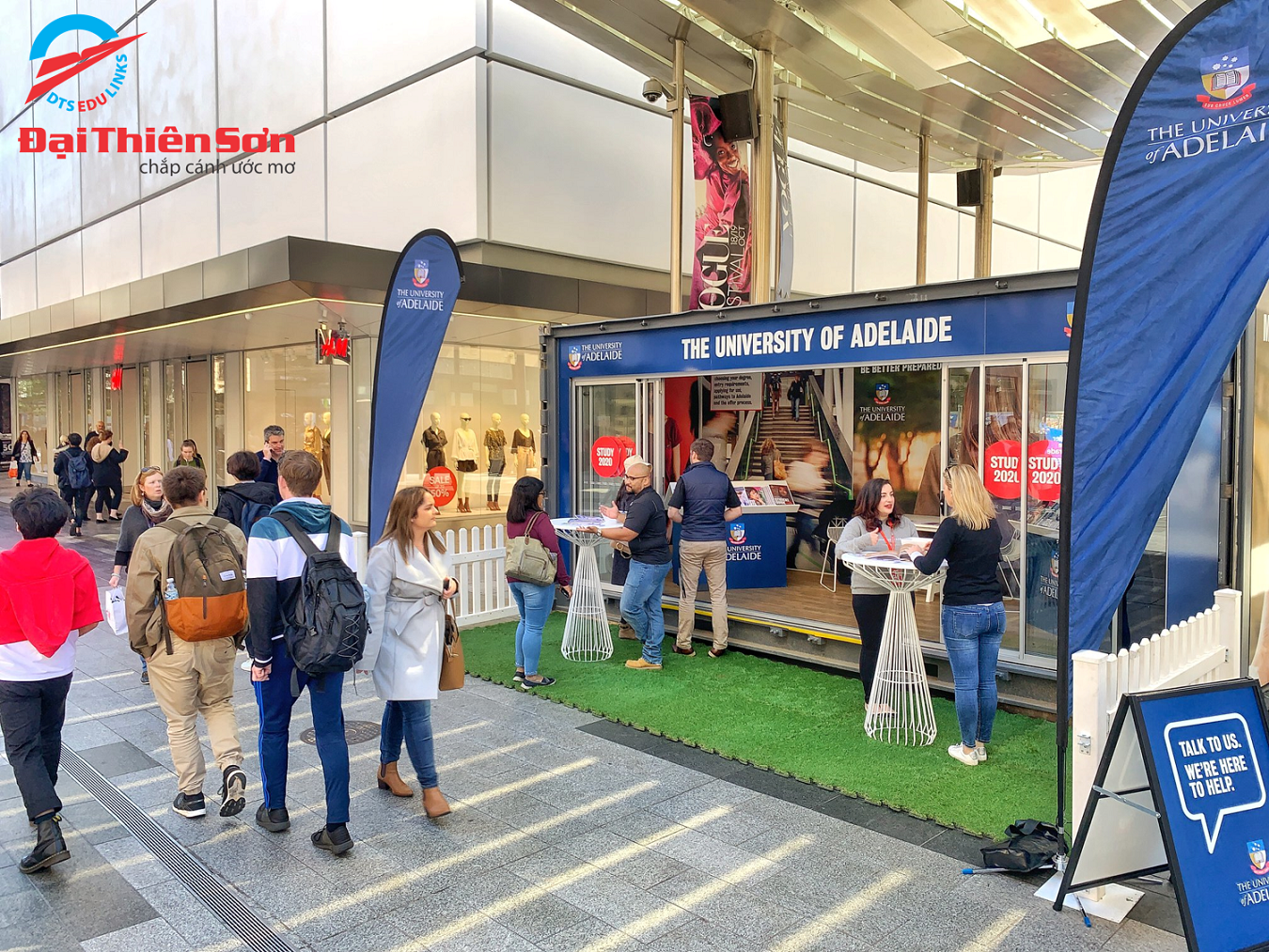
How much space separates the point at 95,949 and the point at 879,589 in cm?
475

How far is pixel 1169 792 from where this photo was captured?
137 inches

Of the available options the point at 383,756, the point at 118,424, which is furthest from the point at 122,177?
the point at 383,756

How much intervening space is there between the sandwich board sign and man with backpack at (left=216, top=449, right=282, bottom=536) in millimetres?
5782

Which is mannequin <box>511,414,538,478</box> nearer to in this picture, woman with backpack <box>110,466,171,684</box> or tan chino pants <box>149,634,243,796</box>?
woman with backpack <box>110,466,171,684</box>

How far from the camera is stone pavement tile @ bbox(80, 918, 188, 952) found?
3.58 metres

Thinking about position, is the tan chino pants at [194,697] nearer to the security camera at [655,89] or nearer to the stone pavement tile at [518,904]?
the stone pavement tile at [518,904]

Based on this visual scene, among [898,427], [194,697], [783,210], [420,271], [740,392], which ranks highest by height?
[783,210]

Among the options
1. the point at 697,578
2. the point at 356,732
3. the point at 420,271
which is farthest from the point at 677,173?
the point at 356,732

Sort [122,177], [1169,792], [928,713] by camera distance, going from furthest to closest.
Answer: [122,177] < [928,713] < [1169,792]

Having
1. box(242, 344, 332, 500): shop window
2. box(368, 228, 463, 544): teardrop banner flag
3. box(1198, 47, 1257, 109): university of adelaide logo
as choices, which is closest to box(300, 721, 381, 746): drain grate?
box(368, 228, 463, 544): teardrop banner flag

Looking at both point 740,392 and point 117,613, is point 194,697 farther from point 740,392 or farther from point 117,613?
point 740,392

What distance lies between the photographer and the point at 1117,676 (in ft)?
12.7

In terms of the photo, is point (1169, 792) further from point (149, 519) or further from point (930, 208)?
point (930, 208)

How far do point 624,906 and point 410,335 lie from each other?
5118mm
